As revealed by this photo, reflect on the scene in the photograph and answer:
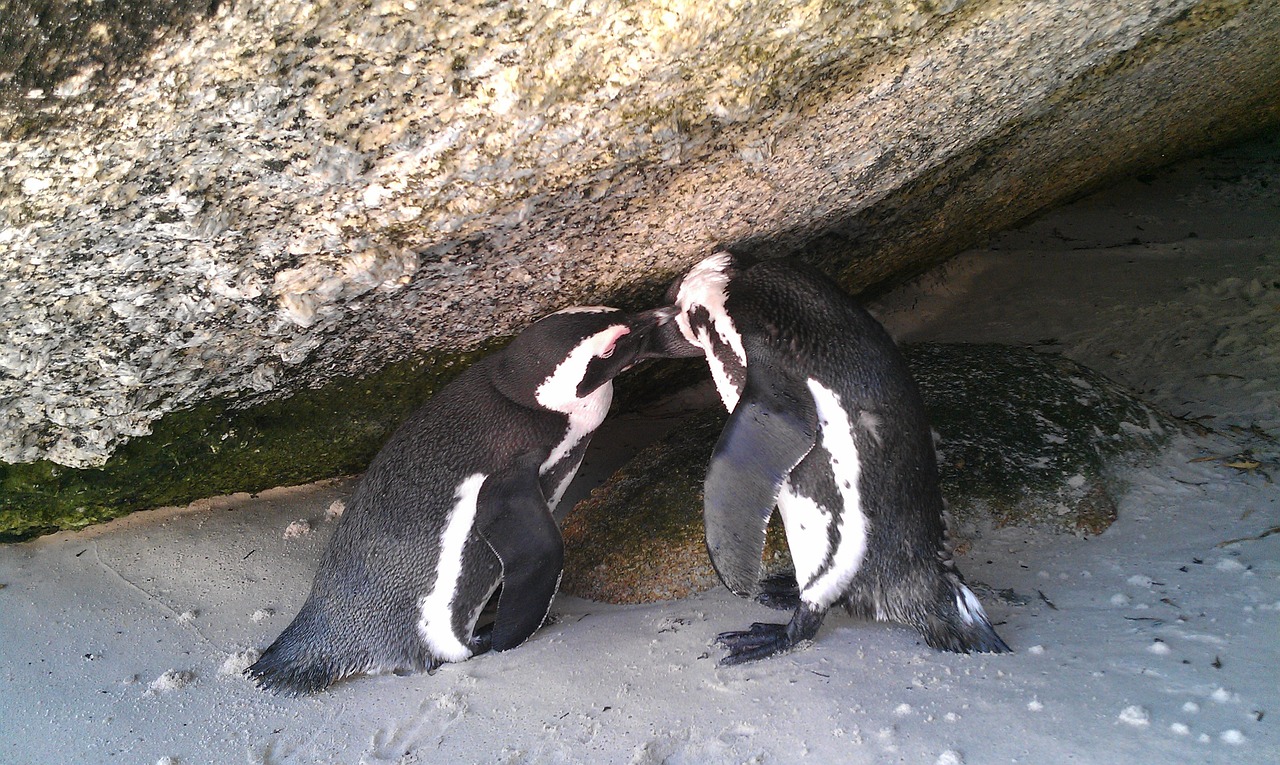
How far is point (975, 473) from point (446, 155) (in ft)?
5.06

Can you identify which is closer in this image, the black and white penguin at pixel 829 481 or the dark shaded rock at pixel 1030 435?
the black and white penguin at pixel 829 481

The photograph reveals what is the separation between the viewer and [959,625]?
1.67m

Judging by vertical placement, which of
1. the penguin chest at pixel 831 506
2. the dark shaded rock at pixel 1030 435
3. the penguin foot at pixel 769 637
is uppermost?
the penguin chest at pixel 831 506

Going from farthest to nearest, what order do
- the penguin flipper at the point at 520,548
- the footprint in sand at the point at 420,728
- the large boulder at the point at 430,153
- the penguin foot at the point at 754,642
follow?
1. the penguin flipper at the point at 520,548
2. the penguin foot at the point at 754,642
3. the footprint in sand at the point at 420,728
4. the large boulder at the point at 430,153

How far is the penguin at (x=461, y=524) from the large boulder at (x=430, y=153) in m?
0.16

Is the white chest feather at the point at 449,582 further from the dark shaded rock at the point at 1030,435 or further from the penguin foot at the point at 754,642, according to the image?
the dark shaded rock at the point at 1030,435

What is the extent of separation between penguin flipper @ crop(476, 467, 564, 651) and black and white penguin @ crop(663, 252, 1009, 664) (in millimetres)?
441

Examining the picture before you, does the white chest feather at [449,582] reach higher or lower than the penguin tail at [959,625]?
higher

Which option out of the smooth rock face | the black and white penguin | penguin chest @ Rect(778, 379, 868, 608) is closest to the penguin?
the smooth rock face

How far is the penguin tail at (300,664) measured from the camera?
71.6 inches

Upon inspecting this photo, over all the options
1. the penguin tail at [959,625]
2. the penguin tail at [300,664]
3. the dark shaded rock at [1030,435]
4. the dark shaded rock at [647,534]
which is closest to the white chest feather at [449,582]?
the penguin tail at [300,664]

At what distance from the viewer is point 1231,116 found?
3.16 m

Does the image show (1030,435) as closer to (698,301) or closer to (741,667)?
(698,301)

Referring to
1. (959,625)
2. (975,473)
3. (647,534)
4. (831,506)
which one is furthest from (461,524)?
(975,473)
